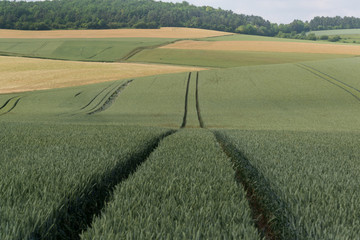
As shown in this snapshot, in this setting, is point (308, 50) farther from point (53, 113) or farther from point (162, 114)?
point (53, 113)

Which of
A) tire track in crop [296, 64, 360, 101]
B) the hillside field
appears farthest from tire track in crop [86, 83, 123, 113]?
tire track in crop [296, 64, 360, 101]

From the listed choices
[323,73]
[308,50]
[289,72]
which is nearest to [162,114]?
[289,72]

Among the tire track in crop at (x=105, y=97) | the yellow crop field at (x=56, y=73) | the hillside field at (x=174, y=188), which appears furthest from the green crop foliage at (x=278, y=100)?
the hillside field at (x=174, y=188)

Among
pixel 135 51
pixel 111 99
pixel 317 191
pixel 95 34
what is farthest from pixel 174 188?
pixel 95 34

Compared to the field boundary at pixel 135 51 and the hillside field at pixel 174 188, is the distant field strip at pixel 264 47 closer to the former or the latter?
the field boundary at pixel 135 51

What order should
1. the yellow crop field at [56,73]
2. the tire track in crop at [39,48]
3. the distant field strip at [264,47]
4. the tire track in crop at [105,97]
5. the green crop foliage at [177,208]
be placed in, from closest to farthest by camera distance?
the green crop foliage at [177,208] < the tire track in crop at [105,97] < the yellow crop field at [56,73] < the distant field strip at [264,47] < the tire track in crop at [39,48]

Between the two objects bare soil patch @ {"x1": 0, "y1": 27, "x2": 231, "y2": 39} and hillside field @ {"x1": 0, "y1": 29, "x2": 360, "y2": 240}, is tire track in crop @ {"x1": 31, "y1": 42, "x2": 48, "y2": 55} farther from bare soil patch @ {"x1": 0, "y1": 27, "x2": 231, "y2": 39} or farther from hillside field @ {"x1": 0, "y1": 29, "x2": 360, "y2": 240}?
hillside field @ {"x1": 0, "y1": 29, "x2": 360, "y2": 240}

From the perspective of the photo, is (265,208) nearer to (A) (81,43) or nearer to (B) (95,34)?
(A) (81,43)
